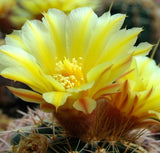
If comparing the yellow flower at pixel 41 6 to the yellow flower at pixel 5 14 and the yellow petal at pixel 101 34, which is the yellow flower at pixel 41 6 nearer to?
the yellow flower at pixel 5 14

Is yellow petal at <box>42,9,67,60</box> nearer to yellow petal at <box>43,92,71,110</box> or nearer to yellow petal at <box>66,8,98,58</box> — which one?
yellow petal at <box>66,8,98,58</box>

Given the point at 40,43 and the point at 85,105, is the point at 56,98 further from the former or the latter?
the point at 40,43

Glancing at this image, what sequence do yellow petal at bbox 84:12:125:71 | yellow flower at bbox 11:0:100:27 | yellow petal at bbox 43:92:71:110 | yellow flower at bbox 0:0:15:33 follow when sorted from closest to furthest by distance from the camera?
yellow petal at bbox 43:92:71:110, yellow petal at bbox 84:12:125:71, yellow flower at bbox 11:0:100:27, yellow flower at bbox 0:0:15:33

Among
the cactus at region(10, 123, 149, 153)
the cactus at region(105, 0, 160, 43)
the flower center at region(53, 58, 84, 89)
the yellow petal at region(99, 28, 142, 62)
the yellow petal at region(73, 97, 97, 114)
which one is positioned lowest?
the cactus at region(10, 123, 149, 153)

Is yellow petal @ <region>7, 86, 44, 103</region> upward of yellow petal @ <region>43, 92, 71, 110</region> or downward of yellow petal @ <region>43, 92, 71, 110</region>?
upward

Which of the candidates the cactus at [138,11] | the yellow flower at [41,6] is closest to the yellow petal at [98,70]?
the yellow flower at [41,6]

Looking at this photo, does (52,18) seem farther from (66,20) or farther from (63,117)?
(63,117)

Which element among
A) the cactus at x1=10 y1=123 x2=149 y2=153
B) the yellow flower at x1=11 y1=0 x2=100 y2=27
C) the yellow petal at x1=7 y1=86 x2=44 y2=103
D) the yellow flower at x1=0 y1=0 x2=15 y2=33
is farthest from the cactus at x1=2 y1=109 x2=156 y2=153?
the yellow flower at x1=0 y1=0 x2=15 y2=33
